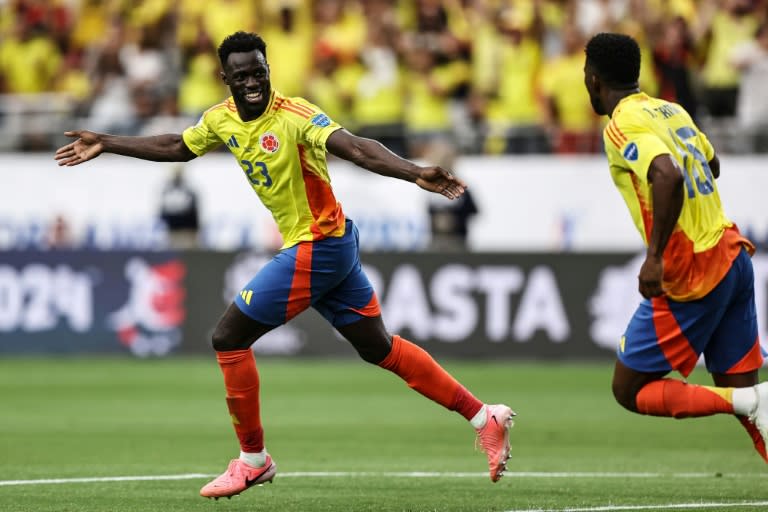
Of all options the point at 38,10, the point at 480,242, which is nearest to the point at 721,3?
the point at 480,242

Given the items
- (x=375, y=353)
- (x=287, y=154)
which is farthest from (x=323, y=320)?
(x=287, y=154)

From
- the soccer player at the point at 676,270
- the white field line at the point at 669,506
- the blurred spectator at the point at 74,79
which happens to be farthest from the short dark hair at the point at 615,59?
the blurred spectator at the point at 74,79

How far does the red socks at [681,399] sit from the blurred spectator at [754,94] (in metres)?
12.0

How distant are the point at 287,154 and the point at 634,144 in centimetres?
204

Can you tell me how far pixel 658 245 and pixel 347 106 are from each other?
13.6 meters

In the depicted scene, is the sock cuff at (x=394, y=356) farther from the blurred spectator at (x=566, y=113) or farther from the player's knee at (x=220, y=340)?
the blurred spectator at (x=566, y=113)

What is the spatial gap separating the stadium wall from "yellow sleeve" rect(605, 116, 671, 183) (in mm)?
11022

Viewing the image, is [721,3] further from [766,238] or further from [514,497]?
[514,497]

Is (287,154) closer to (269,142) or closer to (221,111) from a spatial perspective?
(269,142)

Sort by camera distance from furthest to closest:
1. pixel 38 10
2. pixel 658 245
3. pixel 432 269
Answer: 1. pixel 38 10
2. pixel 432 269
3. pixel 658 245

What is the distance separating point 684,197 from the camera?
23.1 ft

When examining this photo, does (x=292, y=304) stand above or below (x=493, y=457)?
→ above

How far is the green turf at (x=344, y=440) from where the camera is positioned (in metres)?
8.28

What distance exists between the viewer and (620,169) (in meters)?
7.14
